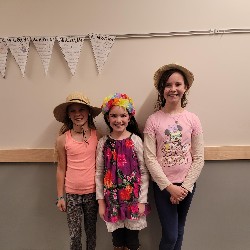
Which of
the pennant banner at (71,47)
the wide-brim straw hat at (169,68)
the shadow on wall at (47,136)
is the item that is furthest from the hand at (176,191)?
→ the pennant banner at (71,47)

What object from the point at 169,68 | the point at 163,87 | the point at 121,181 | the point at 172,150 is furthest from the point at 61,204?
the point at 169,68

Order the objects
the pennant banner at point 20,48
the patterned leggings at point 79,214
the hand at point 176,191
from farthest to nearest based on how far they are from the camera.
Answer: the pennant banner at point 20,48 < the patterned leggings at point 79,214 < the hand at point 176,191

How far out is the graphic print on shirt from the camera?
5.05ft

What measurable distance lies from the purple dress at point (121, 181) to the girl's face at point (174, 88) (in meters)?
0.34

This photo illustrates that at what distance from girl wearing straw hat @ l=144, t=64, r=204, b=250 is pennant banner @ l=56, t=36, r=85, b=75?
1.69ft

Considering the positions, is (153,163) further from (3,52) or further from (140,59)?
(3,52)

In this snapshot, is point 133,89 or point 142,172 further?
point 133,89

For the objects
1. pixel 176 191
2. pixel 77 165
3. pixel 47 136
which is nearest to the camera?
pixel 176 191

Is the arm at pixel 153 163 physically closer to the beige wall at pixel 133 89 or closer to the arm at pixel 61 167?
the beige wall at pixel 133 89

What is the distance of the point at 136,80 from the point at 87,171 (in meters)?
0.65

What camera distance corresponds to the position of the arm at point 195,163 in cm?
153

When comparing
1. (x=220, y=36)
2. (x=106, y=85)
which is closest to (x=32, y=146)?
(x=106, y=85)

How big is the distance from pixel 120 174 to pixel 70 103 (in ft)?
1.65

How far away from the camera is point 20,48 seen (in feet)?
5.67
